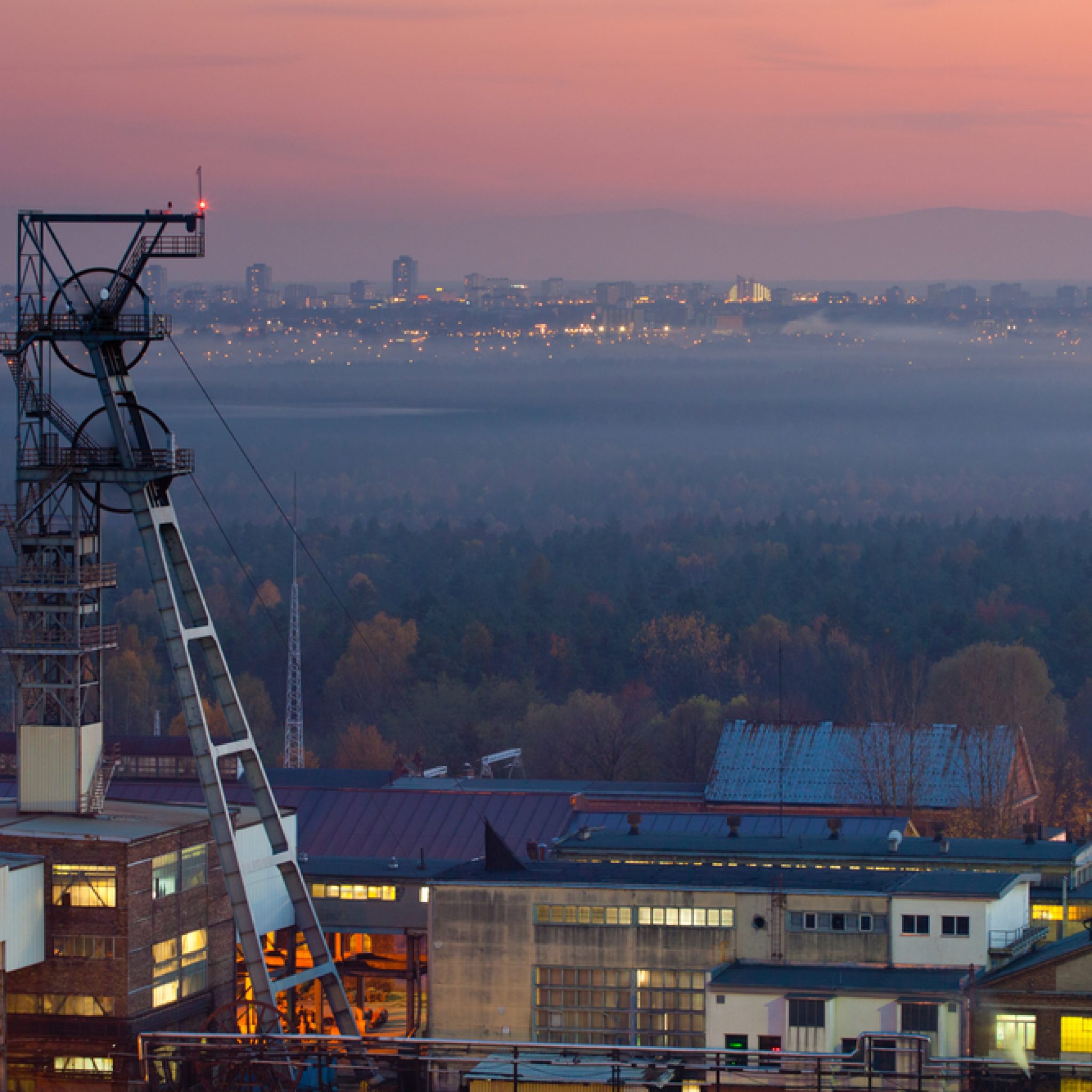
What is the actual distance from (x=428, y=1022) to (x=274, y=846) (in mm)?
6036

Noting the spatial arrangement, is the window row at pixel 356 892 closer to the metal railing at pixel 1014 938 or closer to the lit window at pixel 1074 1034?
the metal railing at pixel 1014 938

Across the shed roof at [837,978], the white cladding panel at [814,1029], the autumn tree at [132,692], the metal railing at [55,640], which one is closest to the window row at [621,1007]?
the shed roof at [837,978]

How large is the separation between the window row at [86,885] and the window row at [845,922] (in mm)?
15535

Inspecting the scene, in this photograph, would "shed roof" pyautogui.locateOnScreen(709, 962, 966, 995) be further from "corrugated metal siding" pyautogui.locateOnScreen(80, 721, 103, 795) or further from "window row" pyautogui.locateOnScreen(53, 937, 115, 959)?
"corrugated metal siding" pyautogui.locateOnScreen(80, 721, 103, 795)

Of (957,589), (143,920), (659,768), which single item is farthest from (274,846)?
(957,589)

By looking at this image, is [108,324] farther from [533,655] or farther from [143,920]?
[533,655]

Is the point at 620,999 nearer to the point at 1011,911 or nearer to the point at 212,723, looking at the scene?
the point at 1011,911

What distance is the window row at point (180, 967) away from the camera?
48562 mm

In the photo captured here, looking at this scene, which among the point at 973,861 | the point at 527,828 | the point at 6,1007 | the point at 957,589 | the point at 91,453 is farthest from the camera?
the point at 957,589

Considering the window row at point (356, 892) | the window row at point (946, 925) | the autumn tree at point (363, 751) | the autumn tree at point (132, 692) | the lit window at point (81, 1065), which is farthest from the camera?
the autumn tree at point (132, 692)

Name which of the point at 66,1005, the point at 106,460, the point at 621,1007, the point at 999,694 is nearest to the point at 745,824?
the point at 621,1007

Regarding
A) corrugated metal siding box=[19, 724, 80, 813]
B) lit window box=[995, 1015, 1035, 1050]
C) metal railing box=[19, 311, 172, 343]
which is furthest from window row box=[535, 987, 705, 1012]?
metal railing box=[19, 311, 172, 343]

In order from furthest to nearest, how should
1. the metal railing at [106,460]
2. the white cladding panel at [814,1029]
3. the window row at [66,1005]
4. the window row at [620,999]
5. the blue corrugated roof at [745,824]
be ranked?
the blue corrugated roof at [745,824], the metal railing at [106,460], the window row at [620,999], the window row at [66,1005], the white cladding panel at [814,1029]

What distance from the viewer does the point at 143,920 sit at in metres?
48.1
